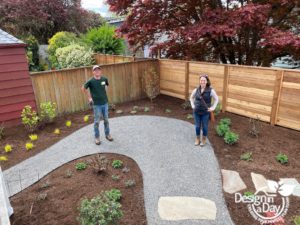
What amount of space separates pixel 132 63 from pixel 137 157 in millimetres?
4374

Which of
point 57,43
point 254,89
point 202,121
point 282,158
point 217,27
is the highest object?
point 217,27

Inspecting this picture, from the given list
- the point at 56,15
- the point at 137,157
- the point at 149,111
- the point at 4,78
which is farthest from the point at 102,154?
the point at 56,15

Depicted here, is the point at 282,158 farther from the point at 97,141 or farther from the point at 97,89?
the point at 97,89

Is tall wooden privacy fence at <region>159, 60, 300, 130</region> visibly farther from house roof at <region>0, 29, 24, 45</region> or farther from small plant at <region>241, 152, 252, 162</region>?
house roof at <region>0, 29, 24, 45</region>

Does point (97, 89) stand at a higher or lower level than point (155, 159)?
higher

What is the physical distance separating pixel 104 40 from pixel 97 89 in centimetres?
729

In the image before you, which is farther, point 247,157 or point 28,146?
point 28,146

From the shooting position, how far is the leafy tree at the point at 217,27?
646 cm

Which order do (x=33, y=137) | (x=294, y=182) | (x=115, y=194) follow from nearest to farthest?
(x=115, y=194)
(x=294, y=182)
(x=33, y=137)

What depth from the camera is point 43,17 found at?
14328mm

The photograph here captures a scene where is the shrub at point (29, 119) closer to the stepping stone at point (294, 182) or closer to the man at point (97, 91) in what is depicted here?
the man at point (97, 91)

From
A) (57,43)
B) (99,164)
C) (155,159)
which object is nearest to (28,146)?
(99,164)

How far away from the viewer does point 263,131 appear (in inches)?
239

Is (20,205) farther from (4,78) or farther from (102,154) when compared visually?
(4,78)
